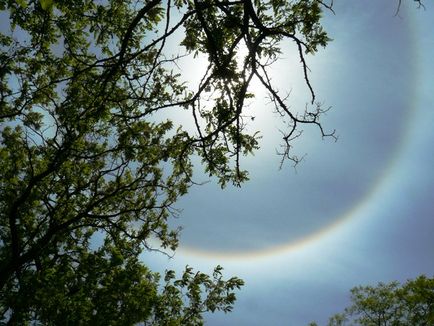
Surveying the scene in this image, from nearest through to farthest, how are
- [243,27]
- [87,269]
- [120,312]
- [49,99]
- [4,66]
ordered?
1. [243,27]
2. [4,66]
3. [120,312]
4. [87,269]
5. [49,99]

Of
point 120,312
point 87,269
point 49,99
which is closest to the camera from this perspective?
point 120,312

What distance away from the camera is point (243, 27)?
487cm

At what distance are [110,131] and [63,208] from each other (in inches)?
185

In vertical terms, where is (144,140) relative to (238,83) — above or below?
above

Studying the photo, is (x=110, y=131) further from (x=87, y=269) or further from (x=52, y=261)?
(x=52, y=261)

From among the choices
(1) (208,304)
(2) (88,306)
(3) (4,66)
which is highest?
(3) (4,66)

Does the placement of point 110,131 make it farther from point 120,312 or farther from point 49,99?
point 120,312

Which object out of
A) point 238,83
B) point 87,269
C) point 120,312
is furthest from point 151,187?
point 238,83

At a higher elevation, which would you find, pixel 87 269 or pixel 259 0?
pixel 259 0

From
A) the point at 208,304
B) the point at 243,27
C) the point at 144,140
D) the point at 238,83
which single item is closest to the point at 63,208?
the point at 144,140

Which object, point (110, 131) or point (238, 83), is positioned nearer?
point (238, 83)

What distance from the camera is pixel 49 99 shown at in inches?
568

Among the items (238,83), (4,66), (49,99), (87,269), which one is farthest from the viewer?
(49,99)

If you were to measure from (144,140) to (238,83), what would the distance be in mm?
9341
